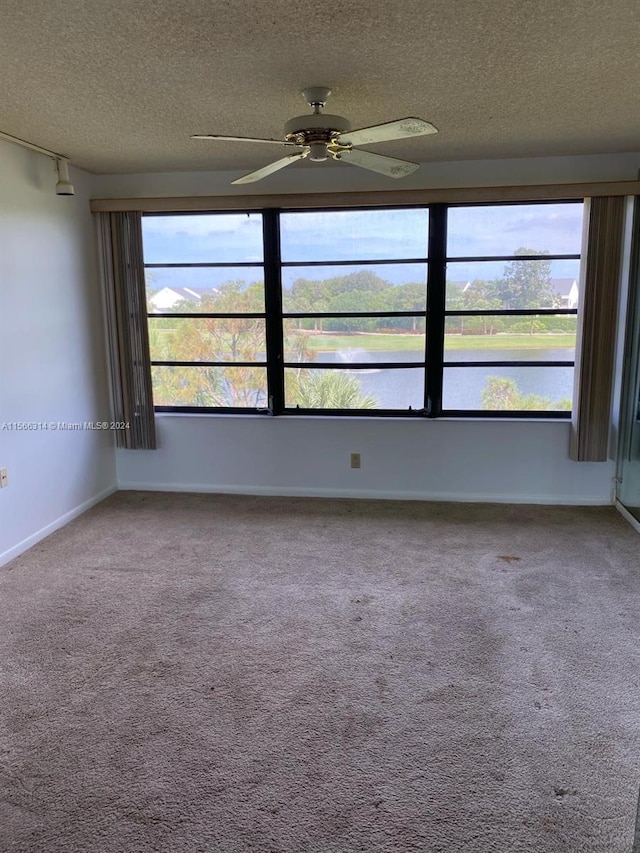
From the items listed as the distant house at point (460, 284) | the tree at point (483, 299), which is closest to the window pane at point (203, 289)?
the distant house at point (460, 284)

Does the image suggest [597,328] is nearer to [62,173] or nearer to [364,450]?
[364,450]

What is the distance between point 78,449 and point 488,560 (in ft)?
9.60

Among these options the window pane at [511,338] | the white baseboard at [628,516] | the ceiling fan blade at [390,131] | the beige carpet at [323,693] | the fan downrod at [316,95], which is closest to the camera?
the beige carpet at [323,693]

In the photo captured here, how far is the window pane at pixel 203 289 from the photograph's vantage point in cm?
434

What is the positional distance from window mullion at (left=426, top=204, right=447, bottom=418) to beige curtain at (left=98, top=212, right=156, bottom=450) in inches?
83.7

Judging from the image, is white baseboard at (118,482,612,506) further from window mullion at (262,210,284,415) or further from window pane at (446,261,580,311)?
window pane at (446,261,580,311)

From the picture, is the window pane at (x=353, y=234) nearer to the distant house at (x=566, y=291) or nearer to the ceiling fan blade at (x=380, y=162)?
the distant house at (x=566, y=291)

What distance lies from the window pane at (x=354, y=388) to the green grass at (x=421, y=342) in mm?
178

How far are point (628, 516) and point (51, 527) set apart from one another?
390 cm

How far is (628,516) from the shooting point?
3.89 meters

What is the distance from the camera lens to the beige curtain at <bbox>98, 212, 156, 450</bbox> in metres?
4.24

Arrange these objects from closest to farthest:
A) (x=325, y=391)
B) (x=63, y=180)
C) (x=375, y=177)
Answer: (x=63, y=180), (x=375, y=177), (x=325, y=391)

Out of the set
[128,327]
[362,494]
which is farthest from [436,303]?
[128,327]

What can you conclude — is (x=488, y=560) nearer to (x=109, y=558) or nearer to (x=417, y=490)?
(x=417, y=490)
